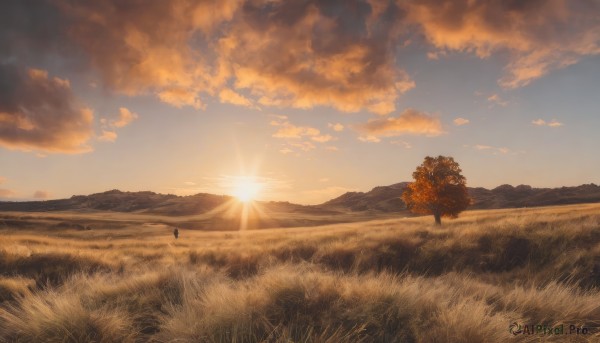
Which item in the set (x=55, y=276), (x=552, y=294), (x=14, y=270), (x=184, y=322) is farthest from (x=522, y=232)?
(x=14, y=270)

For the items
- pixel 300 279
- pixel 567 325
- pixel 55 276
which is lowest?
pixel 55 276

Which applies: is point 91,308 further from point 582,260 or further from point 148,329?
point 582,260

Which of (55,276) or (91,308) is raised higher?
(91,308)

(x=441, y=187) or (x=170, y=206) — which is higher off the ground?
(x=441, y=187)

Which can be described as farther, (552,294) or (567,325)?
(552,294)

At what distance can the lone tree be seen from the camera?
38.1 meters

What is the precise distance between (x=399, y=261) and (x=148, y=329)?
9.97 metres

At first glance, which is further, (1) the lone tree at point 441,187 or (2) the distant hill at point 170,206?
(2) the distant hill at point 170,206

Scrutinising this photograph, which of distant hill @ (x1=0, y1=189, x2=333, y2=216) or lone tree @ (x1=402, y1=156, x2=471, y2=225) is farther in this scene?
distant hill @ (x1=0, y1=189, x2=333, y2=216)

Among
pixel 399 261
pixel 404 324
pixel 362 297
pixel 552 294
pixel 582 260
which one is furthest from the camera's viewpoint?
pixel 399 261

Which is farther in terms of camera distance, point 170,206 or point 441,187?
point 170,206

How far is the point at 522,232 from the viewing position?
13.3 m

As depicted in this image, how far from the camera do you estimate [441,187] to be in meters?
38.0

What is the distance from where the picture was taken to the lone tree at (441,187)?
1500 inches
